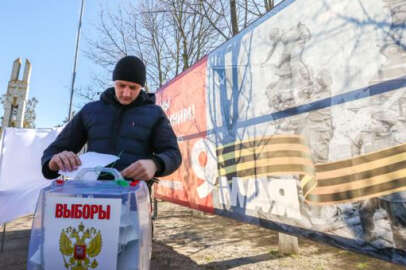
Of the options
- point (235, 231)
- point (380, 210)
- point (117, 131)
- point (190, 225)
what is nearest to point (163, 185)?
point (190, 225)

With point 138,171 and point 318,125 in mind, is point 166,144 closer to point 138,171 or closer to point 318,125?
point 138,171

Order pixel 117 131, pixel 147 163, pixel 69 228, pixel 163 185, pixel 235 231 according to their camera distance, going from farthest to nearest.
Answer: pixel 163 185 → pixel 235 231 → pixel 117 131 → pixel 147 163 → pixel 69 228

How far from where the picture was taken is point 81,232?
102 centimetres

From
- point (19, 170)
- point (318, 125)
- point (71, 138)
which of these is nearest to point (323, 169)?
point (318, 125)

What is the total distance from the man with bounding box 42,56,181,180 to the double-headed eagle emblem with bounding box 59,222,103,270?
Result: 528 millimetres

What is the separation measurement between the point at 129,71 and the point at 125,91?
0.42ft

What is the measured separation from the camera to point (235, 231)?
455 centimetres

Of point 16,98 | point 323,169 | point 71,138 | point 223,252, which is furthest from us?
point 16,98

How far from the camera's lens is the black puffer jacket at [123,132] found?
1586 mm

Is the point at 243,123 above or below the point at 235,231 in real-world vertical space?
above

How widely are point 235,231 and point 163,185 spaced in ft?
4.90

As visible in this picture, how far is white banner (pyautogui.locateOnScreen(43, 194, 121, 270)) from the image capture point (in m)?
0.99

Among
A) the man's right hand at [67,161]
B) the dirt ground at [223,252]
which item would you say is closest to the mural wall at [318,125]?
the dirt ground at [223,252]

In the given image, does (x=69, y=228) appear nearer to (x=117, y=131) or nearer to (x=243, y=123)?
(x=117, y=131)
